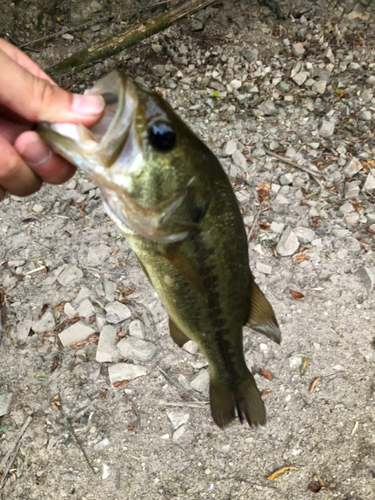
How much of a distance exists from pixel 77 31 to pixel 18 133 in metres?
3.61

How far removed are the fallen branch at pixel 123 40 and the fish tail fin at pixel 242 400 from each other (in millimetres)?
3737

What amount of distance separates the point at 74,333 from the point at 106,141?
221cm

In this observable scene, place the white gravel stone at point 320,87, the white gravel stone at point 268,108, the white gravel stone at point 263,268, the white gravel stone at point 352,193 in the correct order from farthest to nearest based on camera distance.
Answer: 1. the white gravel stone at point 320,87
2. the white gravel stone at point 268,108
3. the white gravel stone at point 352,193
4. the white gravel stone at point 263,268

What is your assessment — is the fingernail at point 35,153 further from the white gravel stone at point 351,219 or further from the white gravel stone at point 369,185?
the white gravel stone at point 369,185

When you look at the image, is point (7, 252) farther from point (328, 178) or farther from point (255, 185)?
point (328, 178)

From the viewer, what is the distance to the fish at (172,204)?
1342 millimetres

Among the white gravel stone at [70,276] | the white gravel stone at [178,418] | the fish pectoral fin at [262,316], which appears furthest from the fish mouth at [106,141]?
the white gravel stone at [70,276]

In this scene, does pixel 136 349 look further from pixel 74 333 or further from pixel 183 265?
pixel 183 265

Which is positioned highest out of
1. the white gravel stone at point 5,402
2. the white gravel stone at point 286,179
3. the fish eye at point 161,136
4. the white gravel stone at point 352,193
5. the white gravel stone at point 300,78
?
the fish eye at point 161,136

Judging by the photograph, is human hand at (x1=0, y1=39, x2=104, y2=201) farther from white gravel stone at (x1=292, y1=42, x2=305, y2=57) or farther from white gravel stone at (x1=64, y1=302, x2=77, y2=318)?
white gravel stone at (x1=292, y1=42, x2=305, y2=57)

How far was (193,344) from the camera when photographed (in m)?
3.17

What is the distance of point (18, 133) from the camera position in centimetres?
179

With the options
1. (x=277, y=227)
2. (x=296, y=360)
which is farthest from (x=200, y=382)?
(x=277, y=227)

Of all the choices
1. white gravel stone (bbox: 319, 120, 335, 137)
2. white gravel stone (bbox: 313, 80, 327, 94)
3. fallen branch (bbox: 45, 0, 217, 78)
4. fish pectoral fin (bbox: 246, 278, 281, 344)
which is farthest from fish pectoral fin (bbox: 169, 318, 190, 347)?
white gravel stone (bbox: 313, 80, 327, 94)
